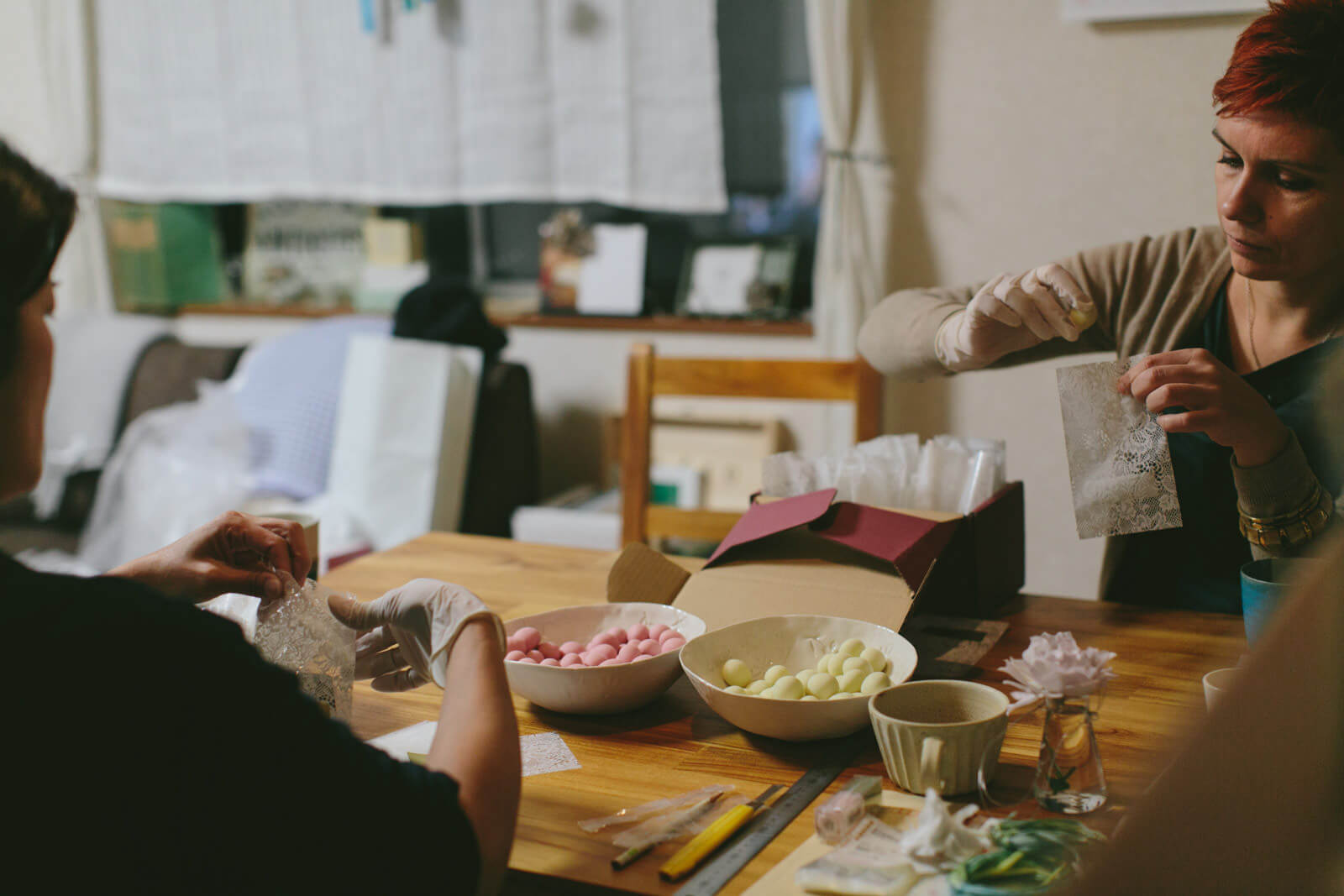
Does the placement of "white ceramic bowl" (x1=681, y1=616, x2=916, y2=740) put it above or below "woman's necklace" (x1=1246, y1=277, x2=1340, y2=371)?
below

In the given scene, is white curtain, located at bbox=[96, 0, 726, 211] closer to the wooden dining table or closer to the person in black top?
the wooden dining table

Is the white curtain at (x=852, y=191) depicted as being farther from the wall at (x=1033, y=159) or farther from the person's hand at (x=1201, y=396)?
the person's hand at (x=1201, y=396)

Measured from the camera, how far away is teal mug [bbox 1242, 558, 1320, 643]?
914 mm

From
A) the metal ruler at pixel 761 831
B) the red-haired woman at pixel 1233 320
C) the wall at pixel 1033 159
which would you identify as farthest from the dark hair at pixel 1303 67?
the wall at pixel 1033 159

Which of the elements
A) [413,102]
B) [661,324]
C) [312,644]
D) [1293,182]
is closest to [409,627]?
[312,644]

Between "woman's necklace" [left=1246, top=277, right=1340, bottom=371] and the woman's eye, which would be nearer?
the woman's eye

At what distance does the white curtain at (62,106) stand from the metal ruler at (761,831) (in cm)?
341

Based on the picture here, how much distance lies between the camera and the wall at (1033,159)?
2.29 metres

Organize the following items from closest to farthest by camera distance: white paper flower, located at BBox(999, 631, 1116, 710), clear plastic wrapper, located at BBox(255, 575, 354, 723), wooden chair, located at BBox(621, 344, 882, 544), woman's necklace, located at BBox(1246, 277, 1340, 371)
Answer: white paper flower, located at BBox(999, 631, 1116, 710), clear plastic wrapper, located at BBox(255, 575, 354, 723), woman's necklace, located at BBox(1246, 277, 1340, 371), wooden chair, located at BBox(621, 344, 882, 544)

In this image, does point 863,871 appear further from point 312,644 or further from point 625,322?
point 625,322

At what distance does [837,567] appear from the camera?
1.11 meters

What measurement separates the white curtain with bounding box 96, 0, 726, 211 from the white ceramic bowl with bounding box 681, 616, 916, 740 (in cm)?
193

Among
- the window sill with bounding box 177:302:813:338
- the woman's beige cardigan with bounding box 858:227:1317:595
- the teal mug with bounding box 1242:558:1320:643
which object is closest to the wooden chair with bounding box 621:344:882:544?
the woman's beige cardigan with bounding box 858:227:1317:595

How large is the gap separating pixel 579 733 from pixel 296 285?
295 cm
